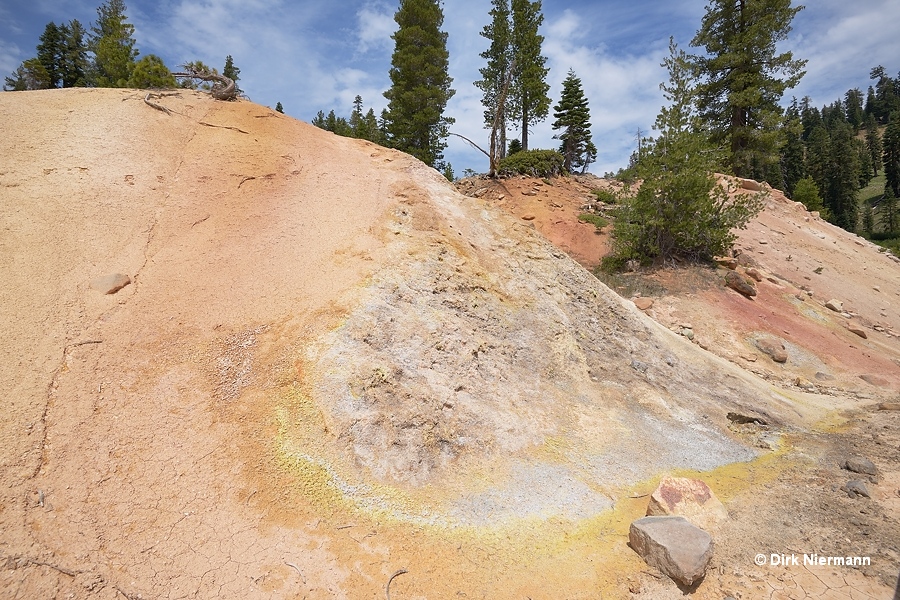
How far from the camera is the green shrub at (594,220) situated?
17183mm

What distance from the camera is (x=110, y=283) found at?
483cm

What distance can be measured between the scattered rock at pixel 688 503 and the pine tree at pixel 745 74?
21558 millimetres

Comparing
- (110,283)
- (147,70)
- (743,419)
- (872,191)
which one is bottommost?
(743,419)

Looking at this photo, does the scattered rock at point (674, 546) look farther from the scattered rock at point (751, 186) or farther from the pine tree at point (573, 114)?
the pine tree at point (573, 114)

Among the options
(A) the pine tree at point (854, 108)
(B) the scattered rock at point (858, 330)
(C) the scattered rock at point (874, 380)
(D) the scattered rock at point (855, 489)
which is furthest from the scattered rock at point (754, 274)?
(A) the pine tree at point (854, 108)

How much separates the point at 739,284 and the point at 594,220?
20.6ft

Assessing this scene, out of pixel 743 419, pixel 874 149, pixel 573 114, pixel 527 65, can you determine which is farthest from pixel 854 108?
pixel 743 419

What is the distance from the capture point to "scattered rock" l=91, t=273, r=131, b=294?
4.75 m

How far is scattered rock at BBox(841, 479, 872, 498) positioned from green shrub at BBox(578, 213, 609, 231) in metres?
13.5

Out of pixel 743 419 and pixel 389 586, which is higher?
pixel 389 586

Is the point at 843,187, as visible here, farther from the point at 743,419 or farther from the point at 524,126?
the point at 743,419

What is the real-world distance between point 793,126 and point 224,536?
26.2 meters

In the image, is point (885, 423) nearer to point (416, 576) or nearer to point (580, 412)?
point (580, 412)

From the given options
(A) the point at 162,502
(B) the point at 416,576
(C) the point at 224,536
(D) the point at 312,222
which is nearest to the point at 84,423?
(A) the point at 162,502
